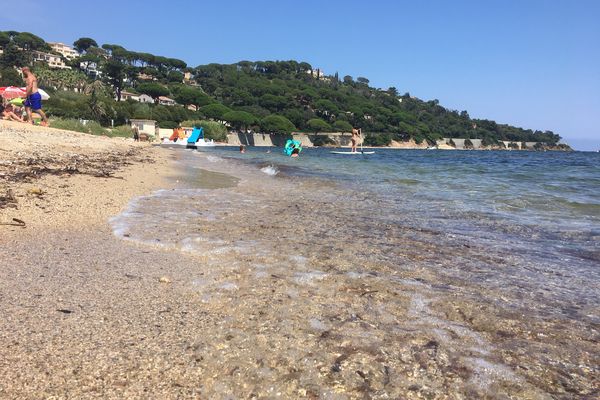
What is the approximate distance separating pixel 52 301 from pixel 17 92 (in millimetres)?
28961

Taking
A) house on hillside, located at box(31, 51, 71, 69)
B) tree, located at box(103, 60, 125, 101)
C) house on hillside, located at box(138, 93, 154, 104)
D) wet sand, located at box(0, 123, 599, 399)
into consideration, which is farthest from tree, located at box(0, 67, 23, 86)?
wet sand, located at box(0, 123, 599, 399)

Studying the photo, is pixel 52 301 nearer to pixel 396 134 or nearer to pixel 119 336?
pixel 119 336

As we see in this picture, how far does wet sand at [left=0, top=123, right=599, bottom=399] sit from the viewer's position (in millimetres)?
1951

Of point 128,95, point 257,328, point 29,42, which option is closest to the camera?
point 257,328

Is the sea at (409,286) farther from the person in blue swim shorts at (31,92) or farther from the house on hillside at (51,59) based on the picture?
the house on hillside at (51,59)

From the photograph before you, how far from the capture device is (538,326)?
2775 mm

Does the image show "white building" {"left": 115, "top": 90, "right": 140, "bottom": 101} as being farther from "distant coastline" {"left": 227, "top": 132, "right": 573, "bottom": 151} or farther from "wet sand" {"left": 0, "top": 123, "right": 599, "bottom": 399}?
"wet sand" {"left": 0, "top": 123, "right": 599, "bottom": 399}

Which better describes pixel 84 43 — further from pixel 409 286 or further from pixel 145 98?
pixel 409 286

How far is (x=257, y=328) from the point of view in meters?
2.52

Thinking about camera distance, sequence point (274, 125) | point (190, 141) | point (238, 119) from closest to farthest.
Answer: point (190, 141)
point (238, 119)
point (274, 125)

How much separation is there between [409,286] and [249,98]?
133m

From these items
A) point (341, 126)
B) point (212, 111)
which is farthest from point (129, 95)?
point (341, 126)

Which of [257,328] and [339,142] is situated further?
[339,142]

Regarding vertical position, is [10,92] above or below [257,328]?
above
